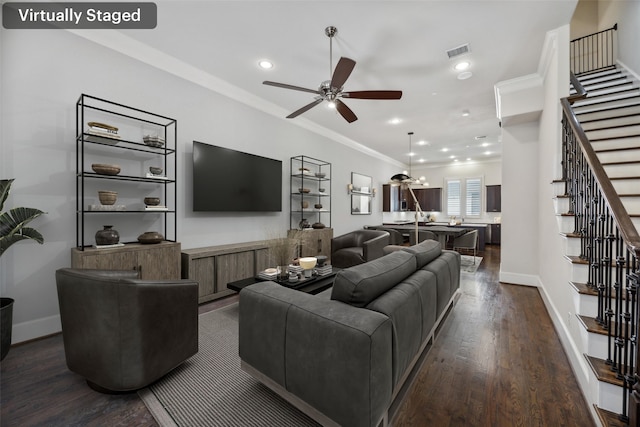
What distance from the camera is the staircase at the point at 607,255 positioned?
1354 millimetres

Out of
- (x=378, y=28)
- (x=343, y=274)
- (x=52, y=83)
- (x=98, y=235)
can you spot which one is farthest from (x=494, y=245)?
(x=52, y=83)

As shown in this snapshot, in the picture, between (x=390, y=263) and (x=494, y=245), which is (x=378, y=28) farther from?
(x=494, y=245)

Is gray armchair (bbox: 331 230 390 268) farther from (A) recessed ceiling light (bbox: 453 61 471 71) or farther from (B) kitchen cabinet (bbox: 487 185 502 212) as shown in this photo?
(B) kitchen cabinet (bbox: 487 185 502 212)

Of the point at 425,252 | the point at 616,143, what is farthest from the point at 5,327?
the point at 616,143

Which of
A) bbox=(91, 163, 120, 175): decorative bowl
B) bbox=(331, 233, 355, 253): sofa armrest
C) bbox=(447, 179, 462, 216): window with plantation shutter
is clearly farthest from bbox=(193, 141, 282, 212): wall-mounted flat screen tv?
bbox=(447, 179, 462, 216): window with plantation shutter

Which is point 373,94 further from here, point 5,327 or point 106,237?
point 5,327

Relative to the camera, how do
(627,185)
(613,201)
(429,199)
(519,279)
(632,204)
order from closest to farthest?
1. (613,201)
2. (632,204)
3. (627,185)
4. (519,279)
5. (429,199)

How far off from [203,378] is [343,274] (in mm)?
1319

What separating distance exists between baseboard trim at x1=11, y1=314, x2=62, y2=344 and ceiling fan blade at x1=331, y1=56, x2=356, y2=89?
3.64 m

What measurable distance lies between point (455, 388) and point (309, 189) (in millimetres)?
4162

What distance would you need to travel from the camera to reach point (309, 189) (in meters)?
5.29

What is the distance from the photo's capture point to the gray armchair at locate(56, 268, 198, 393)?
1495 mm

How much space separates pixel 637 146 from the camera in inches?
109

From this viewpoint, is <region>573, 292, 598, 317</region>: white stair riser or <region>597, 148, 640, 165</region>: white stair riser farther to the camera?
<region>597, 148, 640, 165</region>: white stair riser
